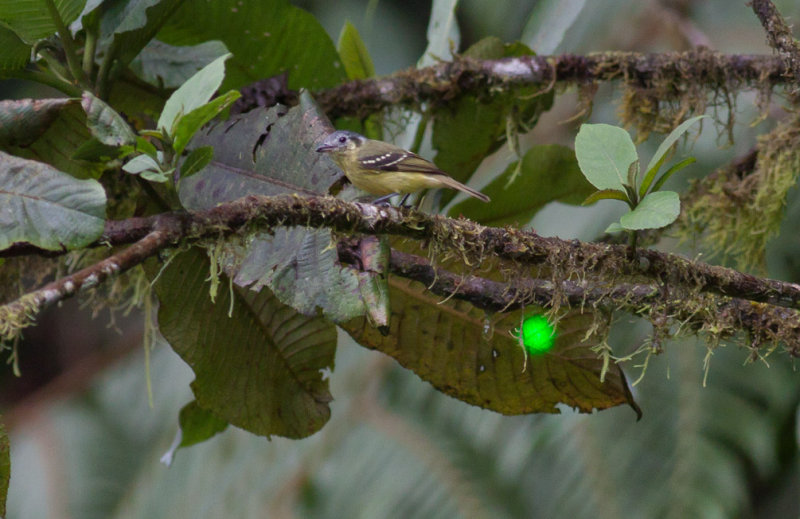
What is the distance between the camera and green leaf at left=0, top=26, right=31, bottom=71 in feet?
4.71

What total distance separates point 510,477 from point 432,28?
1883 mm

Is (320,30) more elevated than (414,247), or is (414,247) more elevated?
(320,30)

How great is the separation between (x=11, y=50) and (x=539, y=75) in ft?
3.80

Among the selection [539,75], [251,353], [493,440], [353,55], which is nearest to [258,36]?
[353,55]

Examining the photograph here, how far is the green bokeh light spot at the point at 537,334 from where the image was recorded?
1.53m

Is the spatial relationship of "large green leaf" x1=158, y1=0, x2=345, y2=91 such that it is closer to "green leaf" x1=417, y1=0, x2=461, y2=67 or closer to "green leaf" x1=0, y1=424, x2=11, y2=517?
"green leaf" x1=417, y1=0, x2=461, y2=67

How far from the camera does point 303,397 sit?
1.65m

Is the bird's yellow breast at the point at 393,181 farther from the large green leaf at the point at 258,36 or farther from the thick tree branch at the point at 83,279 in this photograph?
the thick tree branch at the point at 83,279

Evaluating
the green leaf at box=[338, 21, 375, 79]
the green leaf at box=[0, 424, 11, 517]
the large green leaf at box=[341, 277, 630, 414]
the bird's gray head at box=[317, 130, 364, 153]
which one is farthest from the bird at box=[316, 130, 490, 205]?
the green leaf at box=[0, 424, 11, 517]

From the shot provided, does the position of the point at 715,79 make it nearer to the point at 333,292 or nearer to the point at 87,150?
the point at 333,292

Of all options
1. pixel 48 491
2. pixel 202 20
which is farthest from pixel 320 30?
pixel 48 491

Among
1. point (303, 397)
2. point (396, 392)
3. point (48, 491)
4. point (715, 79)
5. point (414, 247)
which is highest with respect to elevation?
point (715, 79)

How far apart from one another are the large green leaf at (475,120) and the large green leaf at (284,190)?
58cm

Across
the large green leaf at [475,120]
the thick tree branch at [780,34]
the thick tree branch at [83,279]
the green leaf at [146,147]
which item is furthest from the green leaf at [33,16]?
the thick tree branch at [780,34]
